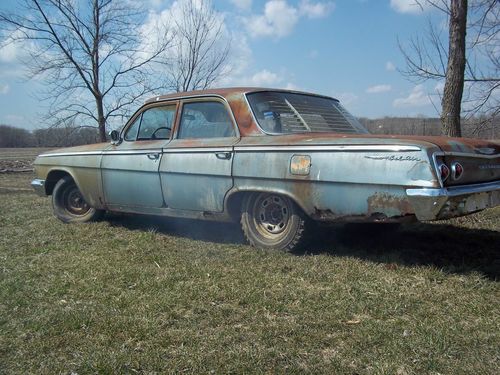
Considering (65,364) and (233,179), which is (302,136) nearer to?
(233,179)

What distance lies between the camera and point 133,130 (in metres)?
6.17

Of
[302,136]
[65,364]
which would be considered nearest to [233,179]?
[302,136]

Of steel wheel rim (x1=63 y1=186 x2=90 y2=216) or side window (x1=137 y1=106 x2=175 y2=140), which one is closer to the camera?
side window (x1=137 y1=106 x2=175 y2=140)

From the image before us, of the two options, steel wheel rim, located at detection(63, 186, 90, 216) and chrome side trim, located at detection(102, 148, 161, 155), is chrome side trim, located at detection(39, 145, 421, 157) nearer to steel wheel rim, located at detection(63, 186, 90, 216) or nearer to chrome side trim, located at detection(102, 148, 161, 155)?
chrome side trim, located at detection(102, 148, 161, 155)

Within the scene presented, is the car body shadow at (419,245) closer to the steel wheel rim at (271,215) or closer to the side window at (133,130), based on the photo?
the steel wheel rim at (271,215)

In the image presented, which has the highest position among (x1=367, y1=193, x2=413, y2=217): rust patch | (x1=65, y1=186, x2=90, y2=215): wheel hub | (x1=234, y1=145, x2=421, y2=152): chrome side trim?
(x1=234, y1=145, x2=421, y2=152): chrome side trim

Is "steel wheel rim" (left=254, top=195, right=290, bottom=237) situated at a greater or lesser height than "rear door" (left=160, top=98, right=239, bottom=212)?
lesser

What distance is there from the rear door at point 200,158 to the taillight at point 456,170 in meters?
2.00

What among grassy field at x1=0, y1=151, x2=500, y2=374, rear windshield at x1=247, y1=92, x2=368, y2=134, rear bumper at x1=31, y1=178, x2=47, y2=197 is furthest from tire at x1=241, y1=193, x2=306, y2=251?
rear bumper at x1=31, y1=178, x2=47, y2=197

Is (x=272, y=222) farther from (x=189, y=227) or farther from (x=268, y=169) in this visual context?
(x=189, y=227)

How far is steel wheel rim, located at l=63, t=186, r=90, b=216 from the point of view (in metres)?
6.84

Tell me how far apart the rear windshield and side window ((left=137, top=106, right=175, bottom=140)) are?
120cm

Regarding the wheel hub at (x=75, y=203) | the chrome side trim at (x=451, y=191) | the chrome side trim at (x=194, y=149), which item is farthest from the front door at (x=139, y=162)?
the chrome side trim at (x=451, y=191)

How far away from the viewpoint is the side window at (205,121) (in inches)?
204
